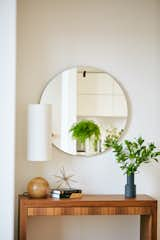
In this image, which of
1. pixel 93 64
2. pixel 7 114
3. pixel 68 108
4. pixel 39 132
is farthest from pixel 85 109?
pixel 7 114

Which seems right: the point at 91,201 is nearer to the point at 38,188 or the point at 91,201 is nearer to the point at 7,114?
the point at 38,188

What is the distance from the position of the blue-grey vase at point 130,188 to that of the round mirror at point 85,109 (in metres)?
0.36

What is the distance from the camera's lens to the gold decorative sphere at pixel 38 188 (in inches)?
143

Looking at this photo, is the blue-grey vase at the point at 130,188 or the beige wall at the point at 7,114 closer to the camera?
the beige wall at the point at 7,114

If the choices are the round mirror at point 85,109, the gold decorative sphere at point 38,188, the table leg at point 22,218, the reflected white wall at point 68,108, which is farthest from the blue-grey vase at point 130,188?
the table leg at point 22,218

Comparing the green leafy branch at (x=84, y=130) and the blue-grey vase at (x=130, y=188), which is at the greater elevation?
the green leafy branch at (x=84, y=130)

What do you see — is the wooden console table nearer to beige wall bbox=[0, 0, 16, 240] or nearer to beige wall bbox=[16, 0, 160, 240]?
beige wall bbox=[0, 0, 16, 240]

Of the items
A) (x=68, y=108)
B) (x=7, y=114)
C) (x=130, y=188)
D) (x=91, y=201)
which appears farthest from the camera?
(x=68, y=108)

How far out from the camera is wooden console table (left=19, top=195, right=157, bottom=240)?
3547 millimetres

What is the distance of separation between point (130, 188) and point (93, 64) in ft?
3.57

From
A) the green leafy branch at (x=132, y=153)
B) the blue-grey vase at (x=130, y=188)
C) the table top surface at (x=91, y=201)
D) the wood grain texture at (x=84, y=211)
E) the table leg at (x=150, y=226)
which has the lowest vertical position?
the table leg at (x=150, y=226)

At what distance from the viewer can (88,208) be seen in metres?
3.60

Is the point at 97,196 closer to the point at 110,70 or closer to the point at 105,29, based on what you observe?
the point at 110,70

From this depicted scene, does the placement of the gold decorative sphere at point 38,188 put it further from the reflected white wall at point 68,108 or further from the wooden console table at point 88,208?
the reflected white wall at point 68,108
